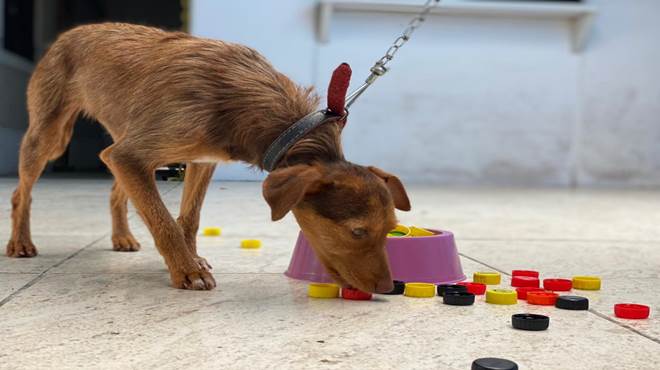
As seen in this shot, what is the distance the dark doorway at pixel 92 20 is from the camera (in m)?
3.86

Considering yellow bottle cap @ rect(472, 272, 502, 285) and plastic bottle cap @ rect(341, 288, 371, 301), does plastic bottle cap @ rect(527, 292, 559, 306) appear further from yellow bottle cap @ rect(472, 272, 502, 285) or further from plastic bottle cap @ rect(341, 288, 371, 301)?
plastic bottle cap @ rect(341, 288, 371, 301)

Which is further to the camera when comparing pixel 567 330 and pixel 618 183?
pixel 618 183

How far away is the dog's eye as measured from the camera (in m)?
2.28

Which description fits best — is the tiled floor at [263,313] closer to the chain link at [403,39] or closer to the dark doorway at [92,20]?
the dark doorway at [92,20]

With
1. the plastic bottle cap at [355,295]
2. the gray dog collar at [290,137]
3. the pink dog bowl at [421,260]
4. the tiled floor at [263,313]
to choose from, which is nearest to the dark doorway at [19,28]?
the tiled floor at [263,313]

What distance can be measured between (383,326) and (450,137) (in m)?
7.82

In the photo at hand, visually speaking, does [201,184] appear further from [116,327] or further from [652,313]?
[652,313]

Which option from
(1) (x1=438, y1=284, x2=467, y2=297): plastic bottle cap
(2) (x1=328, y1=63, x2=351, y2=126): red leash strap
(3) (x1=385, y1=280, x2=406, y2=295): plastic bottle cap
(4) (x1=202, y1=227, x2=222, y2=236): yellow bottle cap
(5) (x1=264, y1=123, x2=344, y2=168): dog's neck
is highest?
(2) (x1=328, y1=63, x2=351, y2=126): red leash strap

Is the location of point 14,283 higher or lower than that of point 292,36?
lower

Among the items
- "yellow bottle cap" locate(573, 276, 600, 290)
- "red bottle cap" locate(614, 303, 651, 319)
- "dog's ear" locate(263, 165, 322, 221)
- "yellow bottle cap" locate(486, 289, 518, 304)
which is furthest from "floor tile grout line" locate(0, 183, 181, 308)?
"red bottle cap" locate(614, 303, 651, 319)

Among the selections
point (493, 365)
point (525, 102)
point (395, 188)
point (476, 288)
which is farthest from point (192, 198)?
point (525, 102)

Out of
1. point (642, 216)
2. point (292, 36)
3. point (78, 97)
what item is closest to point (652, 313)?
point (78, 97)

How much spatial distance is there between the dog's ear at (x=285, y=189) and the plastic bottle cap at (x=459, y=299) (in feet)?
1.84

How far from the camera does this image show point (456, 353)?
180 centimetres
